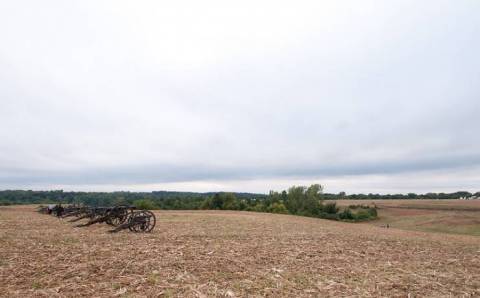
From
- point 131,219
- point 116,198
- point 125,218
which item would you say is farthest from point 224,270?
point 116,198

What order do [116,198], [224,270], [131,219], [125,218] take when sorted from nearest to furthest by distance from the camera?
[224,270] < [131,219] < [125,218] < [116,198]

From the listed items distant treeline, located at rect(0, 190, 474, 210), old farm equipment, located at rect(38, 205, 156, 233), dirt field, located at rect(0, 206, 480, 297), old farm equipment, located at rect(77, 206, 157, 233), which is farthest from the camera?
distant treeline, located at rect(0, 190, 474, 210)

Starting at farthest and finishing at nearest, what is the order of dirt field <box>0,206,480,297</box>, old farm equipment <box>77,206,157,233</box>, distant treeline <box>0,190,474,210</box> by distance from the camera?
distant treeline <box>0,190,474,210</box> → old farm equipment <box>77,206,157,233</box> → dirt field <box>0,206,480,297</box>

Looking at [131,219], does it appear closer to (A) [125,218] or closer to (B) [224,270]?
(A) [125,218]

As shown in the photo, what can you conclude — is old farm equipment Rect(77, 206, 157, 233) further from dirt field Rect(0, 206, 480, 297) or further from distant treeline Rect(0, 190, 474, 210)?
distant treeline Rect(0, 190, 474, 210)

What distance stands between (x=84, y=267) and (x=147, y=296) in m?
2.63

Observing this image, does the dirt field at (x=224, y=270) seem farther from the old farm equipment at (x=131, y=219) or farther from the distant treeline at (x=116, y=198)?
the distant treeline at (x=116, y=198)

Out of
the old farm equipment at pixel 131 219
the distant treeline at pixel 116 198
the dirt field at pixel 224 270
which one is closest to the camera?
the dirt field at pixel 224 270

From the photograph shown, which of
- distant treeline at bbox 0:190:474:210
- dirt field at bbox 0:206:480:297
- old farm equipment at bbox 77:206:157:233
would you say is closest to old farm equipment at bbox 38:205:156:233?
old farm equipment at bbox 77:206:157:233

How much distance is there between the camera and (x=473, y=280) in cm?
820

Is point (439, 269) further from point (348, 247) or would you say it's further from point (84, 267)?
point (84, 267)

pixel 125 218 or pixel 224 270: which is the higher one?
pixel 125 218

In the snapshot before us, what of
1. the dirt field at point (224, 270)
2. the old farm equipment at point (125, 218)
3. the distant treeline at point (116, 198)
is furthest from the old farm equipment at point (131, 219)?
the distant treeline at point (116, 198)

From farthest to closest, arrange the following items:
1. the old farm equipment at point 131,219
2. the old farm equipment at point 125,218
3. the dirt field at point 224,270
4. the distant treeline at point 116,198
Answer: the distant treeline at point 116,198 < the old farm equipment at point 125,218 < the old farm equipment at point 131,219 < the dirt field at point 224,270
